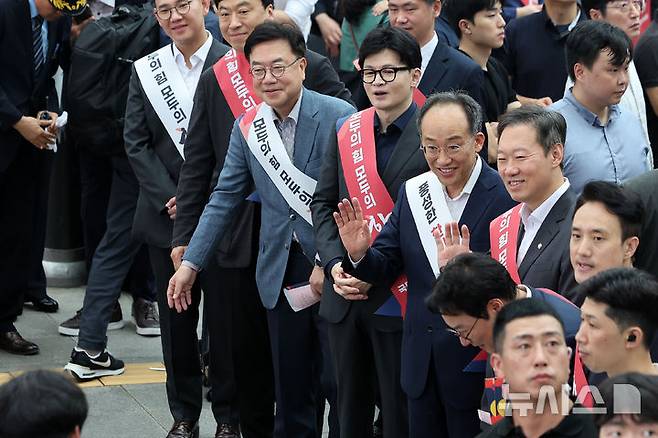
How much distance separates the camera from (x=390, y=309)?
5.34 metres

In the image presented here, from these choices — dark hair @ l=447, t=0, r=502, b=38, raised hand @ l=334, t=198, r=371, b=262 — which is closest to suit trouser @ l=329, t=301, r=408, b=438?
raised hand @ l=334, t=198, r=371, b=262

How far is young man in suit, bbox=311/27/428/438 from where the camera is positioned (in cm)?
536

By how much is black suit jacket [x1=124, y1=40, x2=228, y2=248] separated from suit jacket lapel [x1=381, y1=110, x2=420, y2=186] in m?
1.49

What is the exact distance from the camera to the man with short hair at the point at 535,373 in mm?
3738

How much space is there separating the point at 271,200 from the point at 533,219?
146 cm

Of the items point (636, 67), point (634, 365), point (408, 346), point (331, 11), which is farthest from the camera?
point (331, 11)

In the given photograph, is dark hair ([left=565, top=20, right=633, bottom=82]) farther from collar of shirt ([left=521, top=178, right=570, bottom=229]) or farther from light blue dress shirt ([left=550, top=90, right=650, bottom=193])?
collar of shirt ([left=521, top=178, right=570, bottom=229])

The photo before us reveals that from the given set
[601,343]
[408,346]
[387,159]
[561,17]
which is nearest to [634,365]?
[601,343]

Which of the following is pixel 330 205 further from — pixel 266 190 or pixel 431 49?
pixel 431 49

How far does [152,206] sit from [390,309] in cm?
174

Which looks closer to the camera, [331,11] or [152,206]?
[152,206]

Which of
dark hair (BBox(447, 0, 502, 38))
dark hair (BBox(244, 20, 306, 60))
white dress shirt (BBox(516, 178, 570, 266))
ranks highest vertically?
dark hair (BBox(447, 0, 502, 38))

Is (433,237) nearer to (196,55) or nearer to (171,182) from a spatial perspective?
(171,182)

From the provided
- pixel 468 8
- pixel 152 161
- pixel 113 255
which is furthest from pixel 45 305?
pixel 468 8
